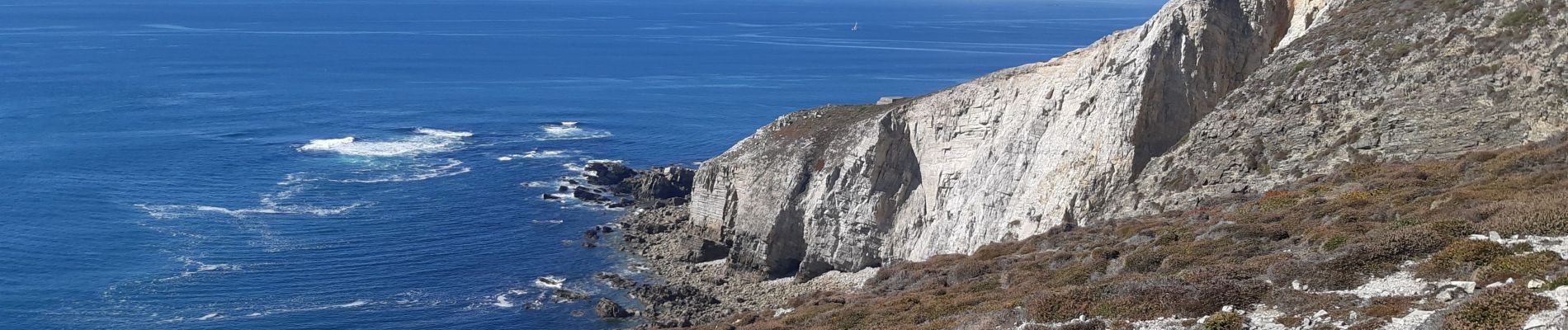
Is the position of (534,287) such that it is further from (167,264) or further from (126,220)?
(126,220)

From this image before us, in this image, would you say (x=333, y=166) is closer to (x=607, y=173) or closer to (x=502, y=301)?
(x=607, y=173)

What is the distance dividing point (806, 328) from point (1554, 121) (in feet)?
60.7

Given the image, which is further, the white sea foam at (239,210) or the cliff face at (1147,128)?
the white sea foam at (239,210)

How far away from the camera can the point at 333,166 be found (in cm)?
9156

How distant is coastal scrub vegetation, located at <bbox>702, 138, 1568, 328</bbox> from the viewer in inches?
733

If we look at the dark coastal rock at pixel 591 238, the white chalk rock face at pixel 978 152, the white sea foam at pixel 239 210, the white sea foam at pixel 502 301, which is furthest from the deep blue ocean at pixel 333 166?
the white chalk rock face at pixel 978 152

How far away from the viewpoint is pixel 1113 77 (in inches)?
1751

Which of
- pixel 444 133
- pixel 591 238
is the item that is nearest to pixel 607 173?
pixel 591 238

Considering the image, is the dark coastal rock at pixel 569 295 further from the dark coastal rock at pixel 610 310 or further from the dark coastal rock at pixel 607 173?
the dark coastal rock at pixel 607 173

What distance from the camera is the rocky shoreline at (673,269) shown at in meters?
56.5

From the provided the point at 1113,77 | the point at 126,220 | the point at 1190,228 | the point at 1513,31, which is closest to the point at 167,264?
the point at 126,220

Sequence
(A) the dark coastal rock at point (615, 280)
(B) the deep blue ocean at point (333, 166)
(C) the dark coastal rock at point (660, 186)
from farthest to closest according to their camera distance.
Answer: (C) the dark coastal rock at point (660, 186) < (A) the dark coastal rock at point (615, 280) < (B) the deep blue ocean at point (333, 166)

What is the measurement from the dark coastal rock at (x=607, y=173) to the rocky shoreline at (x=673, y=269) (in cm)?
69

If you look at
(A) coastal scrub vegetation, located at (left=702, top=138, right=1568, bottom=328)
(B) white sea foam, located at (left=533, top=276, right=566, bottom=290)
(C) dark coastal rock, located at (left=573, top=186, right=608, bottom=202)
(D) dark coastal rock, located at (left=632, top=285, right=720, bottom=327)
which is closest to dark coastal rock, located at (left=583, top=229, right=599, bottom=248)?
(B) white sea foam, located at (left=533, top=276, right=566, bottom=290)
